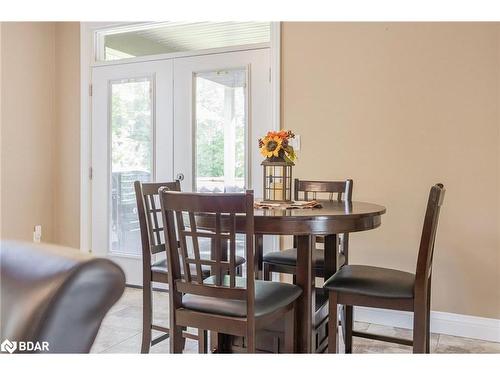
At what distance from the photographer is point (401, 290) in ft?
5.95

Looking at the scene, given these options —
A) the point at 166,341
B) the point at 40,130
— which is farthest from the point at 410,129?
the point at 40,130

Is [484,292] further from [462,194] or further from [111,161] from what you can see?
[111,161]

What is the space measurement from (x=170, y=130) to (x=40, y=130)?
131 centimetres

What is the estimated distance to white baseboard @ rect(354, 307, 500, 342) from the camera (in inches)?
105

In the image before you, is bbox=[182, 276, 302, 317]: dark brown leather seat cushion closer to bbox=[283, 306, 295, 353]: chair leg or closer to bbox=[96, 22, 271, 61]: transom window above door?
bbox=[283, 306, 295, 353]: chair leg

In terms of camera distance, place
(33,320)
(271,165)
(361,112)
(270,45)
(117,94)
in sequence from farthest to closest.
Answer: (117,94) → (270,45) → (361,112) → (271,165) → (33,320)

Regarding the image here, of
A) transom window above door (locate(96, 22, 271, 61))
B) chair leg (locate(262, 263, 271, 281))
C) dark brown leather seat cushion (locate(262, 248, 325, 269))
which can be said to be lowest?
chair leg (locate(262, 263, 271, 281))

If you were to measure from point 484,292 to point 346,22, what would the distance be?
1.98 metres

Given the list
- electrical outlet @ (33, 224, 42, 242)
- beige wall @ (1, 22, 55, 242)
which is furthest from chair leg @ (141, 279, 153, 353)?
electrical outlet @ (33, 224, 42, 242)

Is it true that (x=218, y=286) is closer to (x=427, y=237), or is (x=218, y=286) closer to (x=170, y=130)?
(x=427, y=237)

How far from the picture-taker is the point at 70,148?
4.03 m

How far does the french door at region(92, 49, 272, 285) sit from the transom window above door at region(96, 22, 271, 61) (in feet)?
0.42

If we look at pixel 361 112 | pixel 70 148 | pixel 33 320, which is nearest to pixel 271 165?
pixel 361 112

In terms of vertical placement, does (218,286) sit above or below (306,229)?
below
